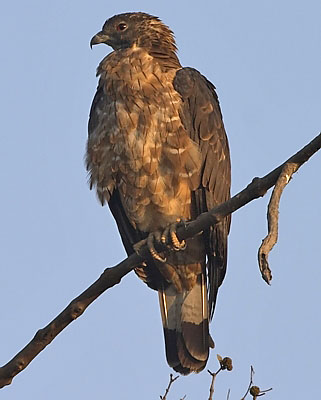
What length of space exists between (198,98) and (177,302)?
172 cm

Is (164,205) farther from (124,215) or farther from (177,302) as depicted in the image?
(177,302)

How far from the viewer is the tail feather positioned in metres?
6.59

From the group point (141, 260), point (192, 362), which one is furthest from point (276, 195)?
point (192, 362)

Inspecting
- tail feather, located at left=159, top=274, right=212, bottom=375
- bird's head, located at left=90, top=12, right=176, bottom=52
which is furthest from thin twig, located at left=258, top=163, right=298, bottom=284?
bird's head, located at left=90, top=12, right=176, bottom=52

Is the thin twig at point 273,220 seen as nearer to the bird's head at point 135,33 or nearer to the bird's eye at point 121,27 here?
the bird's head at point 135,33

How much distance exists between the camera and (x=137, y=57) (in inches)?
275

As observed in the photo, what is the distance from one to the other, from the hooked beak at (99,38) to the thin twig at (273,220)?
12.6 ft

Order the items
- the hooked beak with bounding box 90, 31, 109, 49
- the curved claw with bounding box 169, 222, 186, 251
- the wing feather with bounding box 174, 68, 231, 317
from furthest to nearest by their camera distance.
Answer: the hooked beak with bounding box 90, 31, 109, 49
the wing feather with bounding box 174, 68, 231, 317
the curved claw with bounding box 169, 222, 186, 251

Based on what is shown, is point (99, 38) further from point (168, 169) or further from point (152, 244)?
point (152, 244)

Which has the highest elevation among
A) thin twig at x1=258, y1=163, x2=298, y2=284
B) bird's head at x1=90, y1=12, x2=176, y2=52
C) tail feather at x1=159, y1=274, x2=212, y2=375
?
bird's head at x1=90, y1=12, x2=176, y2=52

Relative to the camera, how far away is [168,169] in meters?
6.43

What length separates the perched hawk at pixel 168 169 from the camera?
254 inches

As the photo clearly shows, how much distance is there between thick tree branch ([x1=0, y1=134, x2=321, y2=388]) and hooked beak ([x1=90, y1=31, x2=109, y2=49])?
2.85 m

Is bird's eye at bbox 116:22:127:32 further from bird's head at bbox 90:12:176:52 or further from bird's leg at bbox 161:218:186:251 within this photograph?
bird's leg at bbox 161:218:186:251
